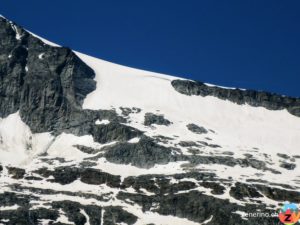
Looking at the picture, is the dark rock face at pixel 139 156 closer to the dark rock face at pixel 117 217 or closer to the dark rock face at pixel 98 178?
the dark rock face at pixel 98 178

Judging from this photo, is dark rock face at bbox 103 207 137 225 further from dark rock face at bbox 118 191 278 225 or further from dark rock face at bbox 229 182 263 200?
dark rock face at bbox 229 182 263 200

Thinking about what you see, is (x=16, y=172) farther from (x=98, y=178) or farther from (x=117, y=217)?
(x=117, y=217)

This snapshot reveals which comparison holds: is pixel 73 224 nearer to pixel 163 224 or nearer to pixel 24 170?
pixel 163 224

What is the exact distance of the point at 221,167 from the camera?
7712 inches

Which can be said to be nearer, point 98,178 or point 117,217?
point 117,217

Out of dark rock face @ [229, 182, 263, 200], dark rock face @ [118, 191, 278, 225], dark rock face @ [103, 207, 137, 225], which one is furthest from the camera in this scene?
dark rock face @ [229, 182, 263, 200]

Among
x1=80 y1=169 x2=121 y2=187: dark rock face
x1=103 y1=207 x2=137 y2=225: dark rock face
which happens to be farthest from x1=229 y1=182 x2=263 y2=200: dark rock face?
x1=80 y1=169 x2=121 y2=187: dark rock face

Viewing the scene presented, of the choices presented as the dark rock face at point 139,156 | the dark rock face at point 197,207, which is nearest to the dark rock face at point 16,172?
the dark rock face at point 139,156

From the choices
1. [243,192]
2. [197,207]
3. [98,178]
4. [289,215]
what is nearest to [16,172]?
[98,178]

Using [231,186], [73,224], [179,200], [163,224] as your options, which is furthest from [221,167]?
[73,224]

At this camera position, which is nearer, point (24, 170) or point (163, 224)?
point (163, 224)

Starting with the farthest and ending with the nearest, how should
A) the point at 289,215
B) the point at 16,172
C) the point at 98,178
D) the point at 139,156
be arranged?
the point at 139,156 → the point at 16,172 → the point at 98,178 → the point at 289,215

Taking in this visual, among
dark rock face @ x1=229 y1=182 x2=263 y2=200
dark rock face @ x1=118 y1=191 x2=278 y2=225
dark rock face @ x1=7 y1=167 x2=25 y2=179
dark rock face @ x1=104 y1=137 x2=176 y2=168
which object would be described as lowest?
dark rock face @ x1=118 y1=191 x2=278 y2=225

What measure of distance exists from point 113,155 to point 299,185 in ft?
168
